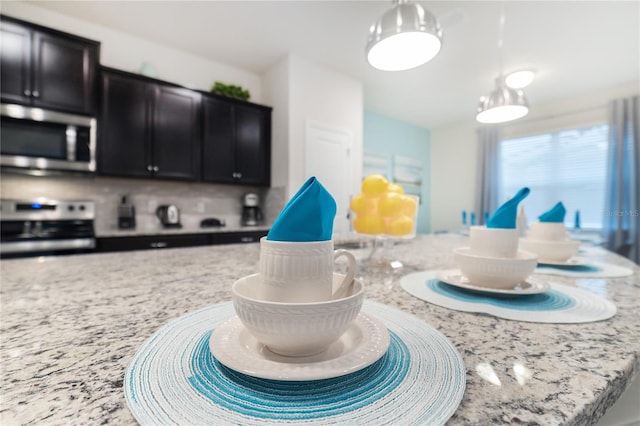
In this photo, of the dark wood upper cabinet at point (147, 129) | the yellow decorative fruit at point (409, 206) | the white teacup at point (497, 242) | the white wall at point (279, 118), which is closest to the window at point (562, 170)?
the white wall at point (279, 118)

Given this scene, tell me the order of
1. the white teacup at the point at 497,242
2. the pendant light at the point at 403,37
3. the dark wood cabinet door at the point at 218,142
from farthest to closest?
the dark wood cabinet door at the point at 218,142, the pendant light at the point at 403,37, the white teacup at the point at 497,242

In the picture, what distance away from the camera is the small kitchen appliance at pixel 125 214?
2439mm

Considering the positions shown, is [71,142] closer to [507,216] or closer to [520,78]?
[507,216]

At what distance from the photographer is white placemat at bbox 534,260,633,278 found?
812mm

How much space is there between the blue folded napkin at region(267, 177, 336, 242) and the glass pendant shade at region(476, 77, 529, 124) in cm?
188

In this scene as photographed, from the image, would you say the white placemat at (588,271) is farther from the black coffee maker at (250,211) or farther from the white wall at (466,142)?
the white wall at (466,142)

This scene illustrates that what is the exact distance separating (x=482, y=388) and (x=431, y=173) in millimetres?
5683

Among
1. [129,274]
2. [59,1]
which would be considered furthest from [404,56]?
[59,1]

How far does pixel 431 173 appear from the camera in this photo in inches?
216

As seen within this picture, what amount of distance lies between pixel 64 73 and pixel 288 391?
2.86 m

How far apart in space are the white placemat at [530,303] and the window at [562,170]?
337 cm

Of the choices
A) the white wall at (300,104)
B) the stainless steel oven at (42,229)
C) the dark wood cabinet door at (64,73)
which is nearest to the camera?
the stainless steel oven at (42,229)

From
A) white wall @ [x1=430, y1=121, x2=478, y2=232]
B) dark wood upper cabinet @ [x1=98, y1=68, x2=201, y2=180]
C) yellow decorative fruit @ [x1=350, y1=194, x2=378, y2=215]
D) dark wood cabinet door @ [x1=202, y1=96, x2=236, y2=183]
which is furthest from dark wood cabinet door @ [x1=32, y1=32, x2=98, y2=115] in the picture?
white wall @ [x1=430, y1=121, x2=478, y2=232]

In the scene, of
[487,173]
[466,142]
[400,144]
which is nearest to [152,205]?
[400,144]
